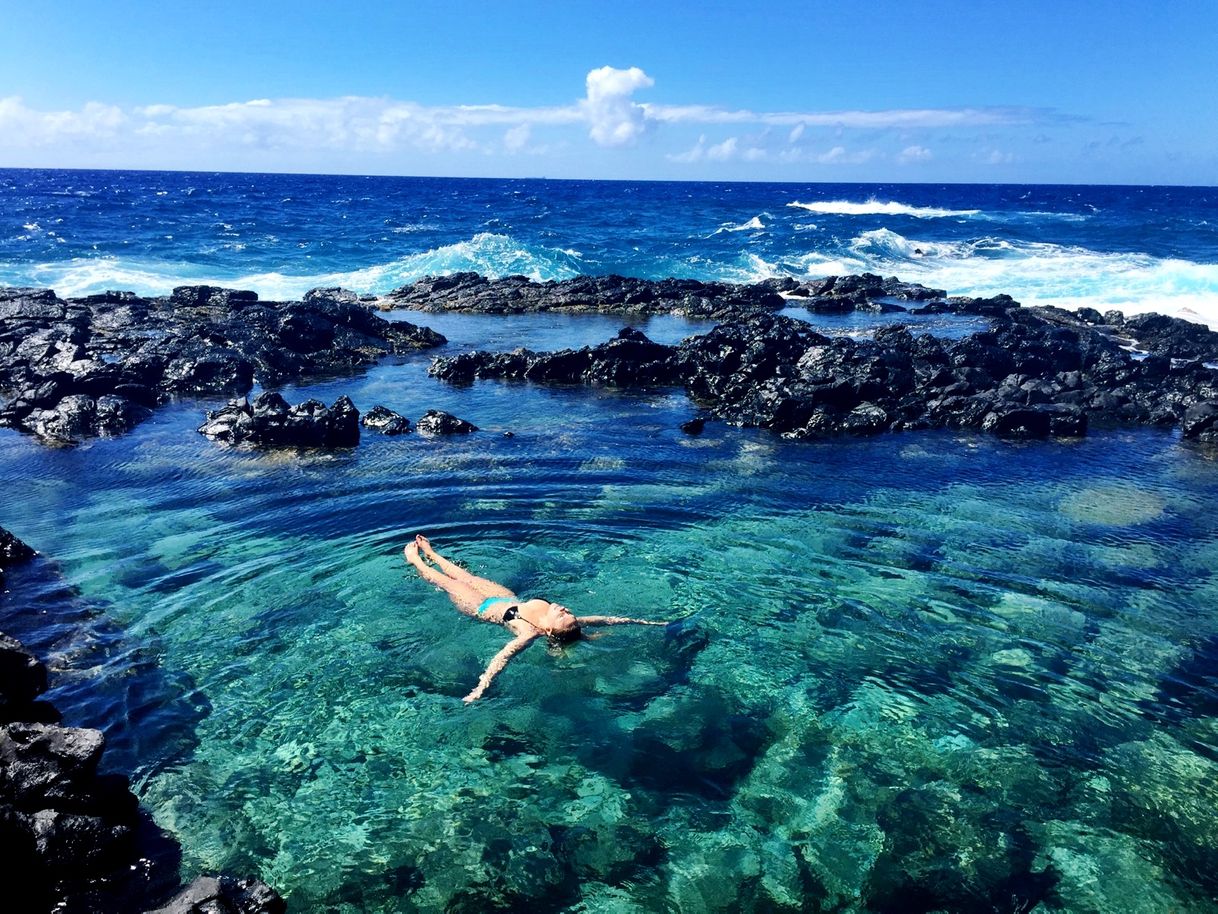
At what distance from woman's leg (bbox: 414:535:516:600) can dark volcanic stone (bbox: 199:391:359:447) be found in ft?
23.5

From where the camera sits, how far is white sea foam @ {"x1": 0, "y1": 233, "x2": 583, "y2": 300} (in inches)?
1744

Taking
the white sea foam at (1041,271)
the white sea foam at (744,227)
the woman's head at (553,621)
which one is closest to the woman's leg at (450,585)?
the woman's head at (553,621)

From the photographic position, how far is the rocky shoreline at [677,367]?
20.9 m

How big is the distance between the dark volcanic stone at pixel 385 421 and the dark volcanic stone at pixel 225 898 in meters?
14.2

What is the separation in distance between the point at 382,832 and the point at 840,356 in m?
21.1

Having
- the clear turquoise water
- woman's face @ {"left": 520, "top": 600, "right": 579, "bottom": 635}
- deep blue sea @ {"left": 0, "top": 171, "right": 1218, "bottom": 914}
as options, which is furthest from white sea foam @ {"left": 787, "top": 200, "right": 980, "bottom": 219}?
woman's face @ {"left": 520, "top": 600, "right": 579, "bottom": 635}

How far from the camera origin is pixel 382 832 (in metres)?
7.68

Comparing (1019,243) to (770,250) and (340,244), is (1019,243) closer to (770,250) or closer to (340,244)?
(770,250)

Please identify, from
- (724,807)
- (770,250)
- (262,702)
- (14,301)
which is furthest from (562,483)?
(770,250)

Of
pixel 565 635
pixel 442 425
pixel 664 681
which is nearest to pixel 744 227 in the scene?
pixel 442 425

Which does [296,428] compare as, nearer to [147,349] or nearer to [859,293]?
[147,349]

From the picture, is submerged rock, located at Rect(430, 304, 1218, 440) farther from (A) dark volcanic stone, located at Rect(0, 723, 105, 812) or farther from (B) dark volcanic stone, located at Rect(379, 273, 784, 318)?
(A) dark volcanic stone, located at Rect(0, 723, 105, 812)

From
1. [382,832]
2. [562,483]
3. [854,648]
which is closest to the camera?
[382,832]

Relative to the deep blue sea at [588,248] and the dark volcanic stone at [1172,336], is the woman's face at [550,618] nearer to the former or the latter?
the dark volcanic stone at [1172,336]
